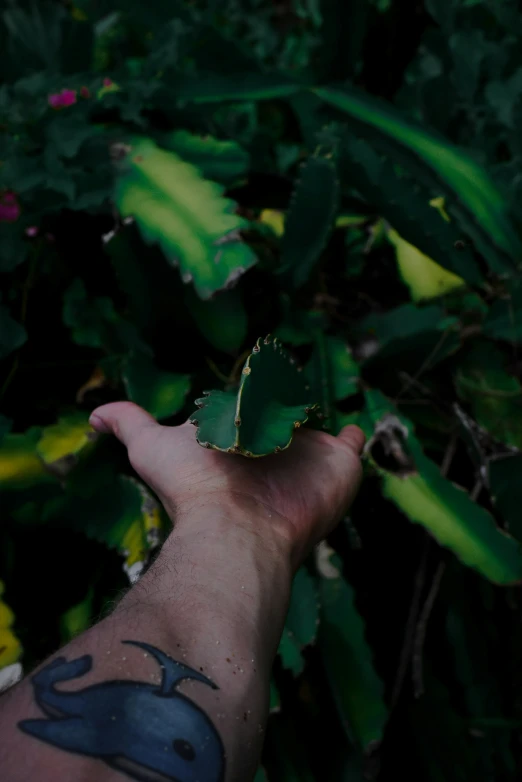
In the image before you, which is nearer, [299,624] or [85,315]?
[299,624]

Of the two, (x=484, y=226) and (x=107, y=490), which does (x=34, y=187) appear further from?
(x=484, y=226)

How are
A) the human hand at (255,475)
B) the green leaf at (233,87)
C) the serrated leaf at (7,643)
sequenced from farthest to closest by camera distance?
the green leaf at (233,87), the serrated leaf at (7,643), the human hand at (255,475)

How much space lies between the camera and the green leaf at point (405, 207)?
1.01 meters

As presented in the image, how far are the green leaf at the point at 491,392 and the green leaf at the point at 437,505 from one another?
0.17m

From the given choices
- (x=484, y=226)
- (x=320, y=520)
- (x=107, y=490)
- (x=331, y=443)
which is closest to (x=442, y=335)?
(x=484, y=226)

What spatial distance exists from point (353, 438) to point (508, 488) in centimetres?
31

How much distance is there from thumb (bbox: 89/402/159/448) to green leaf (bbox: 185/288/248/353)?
30cm

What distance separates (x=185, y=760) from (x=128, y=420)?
0.40 meters

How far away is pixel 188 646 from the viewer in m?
0.46

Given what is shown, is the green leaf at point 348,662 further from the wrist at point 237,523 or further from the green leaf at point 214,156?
the green leaf at point 214,156

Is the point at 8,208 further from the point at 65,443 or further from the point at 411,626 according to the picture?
the point at 411,626

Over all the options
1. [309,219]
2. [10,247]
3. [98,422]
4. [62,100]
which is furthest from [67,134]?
[98,422]

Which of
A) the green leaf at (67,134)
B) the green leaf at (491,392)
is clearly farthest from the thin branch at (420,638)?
the green leaf at (67,134)

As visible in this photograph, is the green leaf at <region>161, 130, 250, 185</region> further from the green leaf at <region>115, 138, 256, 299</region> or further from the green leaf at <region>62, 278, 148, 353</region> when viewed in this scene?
the green leaf at <region>62, 278, 148, 353</region>
